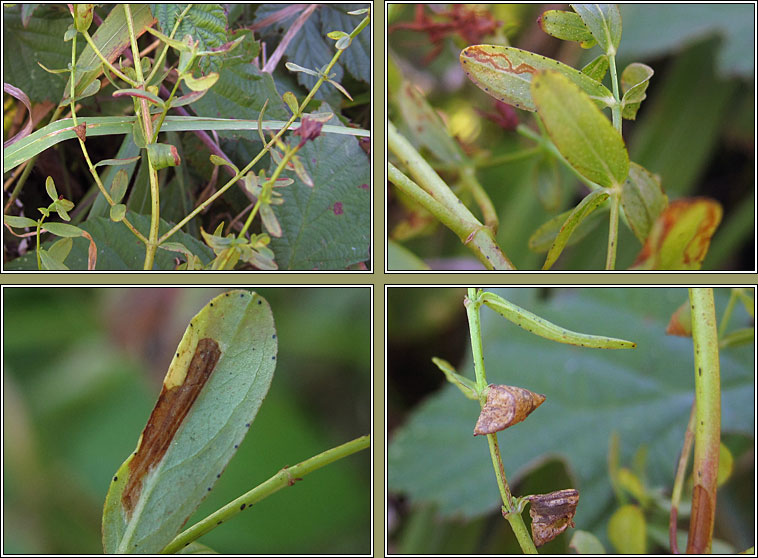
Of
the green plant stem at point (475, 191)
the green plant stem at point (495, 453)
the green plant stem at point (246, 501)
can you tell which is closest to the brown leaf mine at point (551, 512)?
the green plant stem at point (495, 453)

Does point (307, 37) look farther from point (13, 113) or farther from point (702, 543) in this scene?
point (702, 543)

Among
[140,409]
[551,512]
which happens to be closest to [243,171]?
[551,512]

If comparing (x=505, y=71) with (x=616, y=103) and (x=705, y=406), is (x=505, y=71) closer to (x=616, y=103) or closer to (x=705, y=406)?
(x=616, y=103)

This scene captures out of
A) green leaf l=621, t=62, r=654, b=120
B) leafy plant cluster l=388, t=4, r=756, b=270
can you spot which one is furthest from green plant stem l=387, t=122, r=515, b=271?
green leaf l=621, t=62, r=654, b=120

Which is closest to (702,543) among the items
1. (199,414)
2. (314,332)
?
(199,414)

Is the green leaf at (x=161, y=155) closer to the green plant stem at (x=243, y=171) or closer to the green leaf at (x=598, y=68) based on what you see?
the green plant stem at (x=243, y=171)
